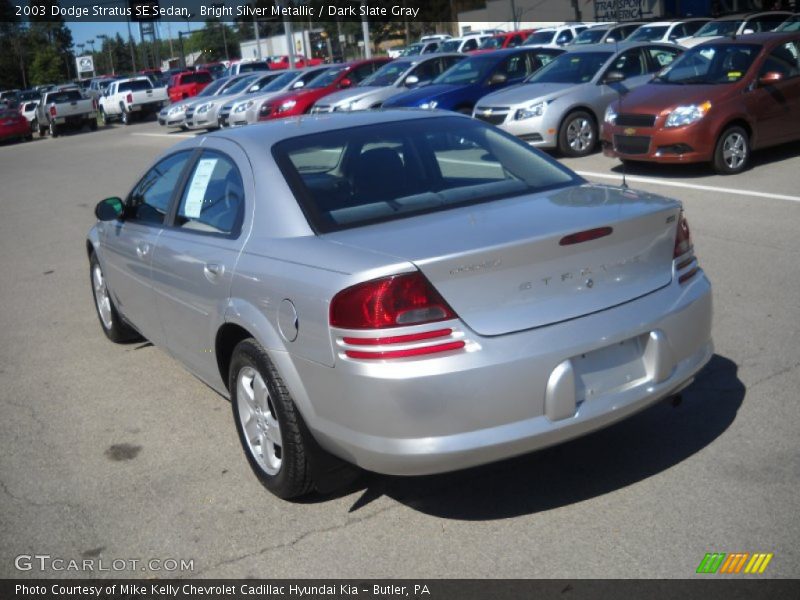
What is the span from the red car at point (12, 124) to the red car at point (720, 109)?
3118 centimetres

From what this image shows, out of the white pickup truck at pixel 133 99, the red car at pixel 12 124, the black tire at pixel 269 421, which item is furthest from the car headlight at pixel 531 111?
the red car at pixel 12 124

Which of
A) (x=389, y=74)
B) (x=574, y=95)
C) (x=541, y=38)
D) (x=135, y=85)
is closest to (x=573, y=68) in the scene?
(x=574, y=95)

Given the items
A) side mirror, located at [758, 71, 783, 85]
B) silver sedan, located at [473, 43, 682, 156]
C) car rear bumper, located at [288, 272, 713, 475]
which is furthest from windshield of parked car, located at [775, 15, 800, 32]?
car rear bumper, located at [288, 272, 713, 475]

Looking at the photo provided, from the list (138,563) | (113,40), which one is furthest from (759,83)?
(113,40)

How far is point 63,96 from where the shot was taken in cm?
3875

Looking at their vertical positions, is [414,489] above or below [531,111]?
below

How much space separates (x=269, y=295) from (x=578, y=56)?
42.2ft

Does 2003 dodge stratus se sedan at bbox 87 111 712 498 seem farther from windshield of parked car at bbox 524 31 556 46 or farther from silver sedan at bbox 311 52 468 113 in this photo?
windshield of parked car at bbox 524 31 556 46

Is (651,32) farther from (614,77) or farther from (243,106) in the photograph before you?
(614,77)

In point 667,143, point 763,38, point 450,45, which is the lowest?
point 667,143

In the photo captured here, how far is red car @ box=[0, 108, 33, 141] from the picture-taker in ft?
123

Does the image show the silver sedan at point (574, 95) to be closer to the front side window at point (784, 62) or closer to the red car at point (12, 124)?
the front side window at point (784, 62)

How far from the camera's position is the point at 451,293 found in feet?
11.5

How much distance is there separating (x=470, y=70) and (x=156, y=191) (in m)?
12.9
